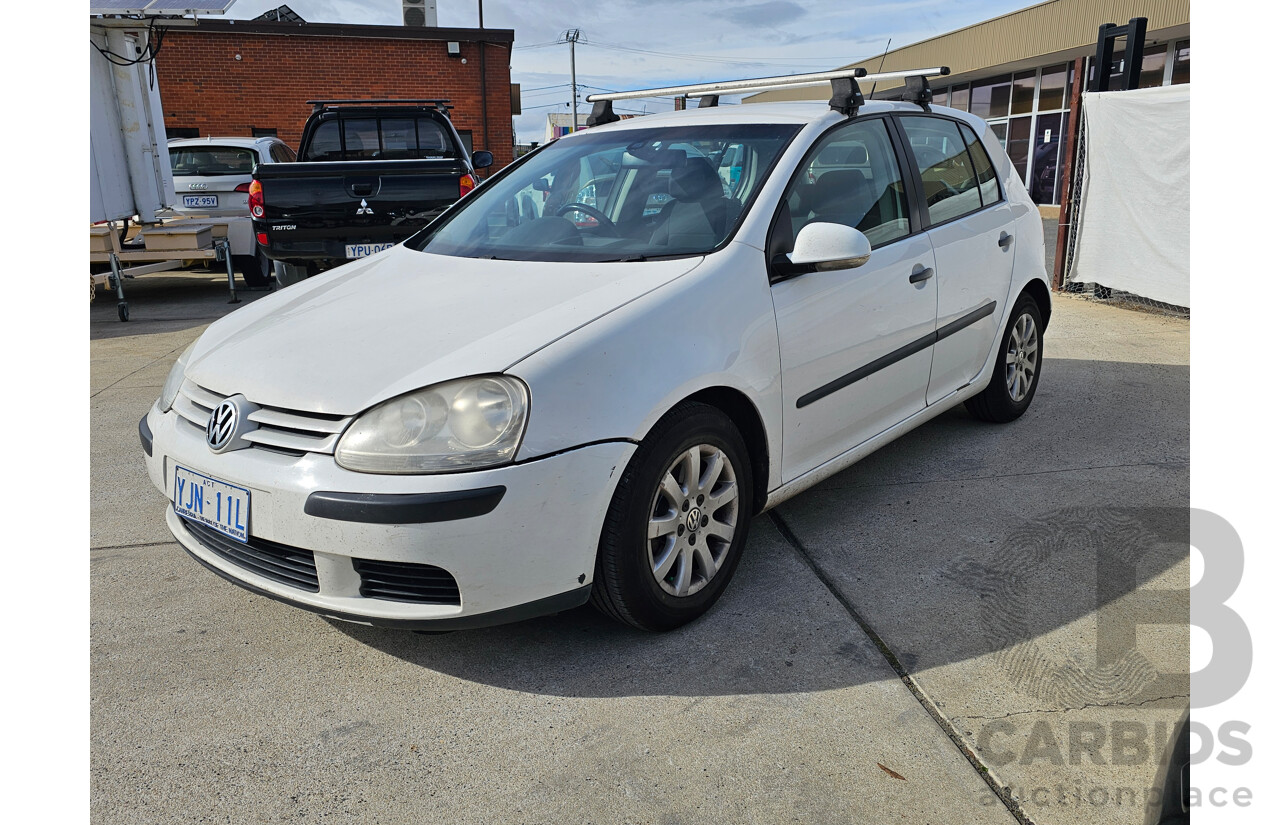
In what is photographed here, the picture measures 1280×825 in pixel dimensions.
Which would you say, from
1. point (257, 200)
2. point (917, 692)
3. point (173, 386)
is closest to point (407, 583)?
point (173, 386)

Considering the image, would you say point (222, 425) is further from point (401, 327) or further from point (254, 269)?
point (254, 269)

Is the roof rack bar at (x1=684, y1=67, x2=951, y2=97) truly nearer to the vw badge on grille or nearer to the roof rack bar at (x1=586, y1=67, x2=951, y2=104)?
the roof rack bar at (x1=586, y1=67, x2=951, y2=104)

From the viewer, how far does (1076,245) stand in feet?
29.1

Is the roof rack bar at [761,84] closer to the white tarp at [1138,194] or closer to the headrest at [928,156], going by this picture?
the headrest at [928,156]

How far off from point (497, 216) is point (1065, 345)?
15.7ft

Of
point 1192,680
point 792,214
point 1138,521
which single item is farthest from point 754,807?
point 1138,521

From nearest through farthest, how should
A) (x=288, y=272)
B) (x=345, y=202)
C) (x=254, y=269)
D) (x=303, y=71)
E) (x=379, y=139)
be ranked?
(x=345, y=202) < (x=288, y=272) < (x=379, y=139) < (x=254, y=269) < (x=303, y=71)

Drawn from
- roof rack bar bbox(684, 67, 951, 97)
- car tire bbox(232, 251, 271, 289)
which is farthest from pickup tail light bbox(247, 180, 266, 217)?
roof rack bar bbox(684, 67, 951, 97)

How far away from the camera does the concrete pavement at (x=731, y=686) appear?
2180 millimetres

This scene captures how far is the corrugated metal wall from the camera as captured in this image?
1700 centimetres

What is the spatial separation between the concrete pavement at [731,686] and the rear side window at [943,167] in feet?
4.08

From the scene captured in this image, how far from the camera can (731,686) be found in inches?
102

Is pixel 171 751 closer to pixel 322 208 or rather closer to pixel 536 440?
pixel 536 440

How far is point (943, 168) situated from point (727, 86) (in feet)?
3.60
